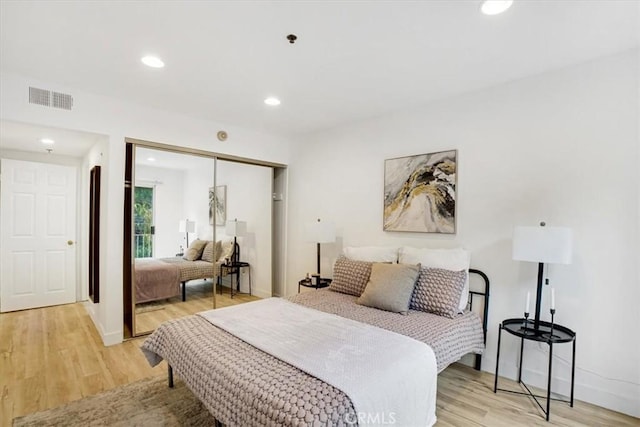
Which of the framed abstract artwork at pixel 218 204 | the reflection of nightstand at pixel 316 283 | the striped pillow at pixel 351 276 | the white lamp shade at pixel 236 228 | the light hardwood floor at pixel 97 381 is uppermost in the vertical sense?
the framed abstract artwork at pixel 218 204

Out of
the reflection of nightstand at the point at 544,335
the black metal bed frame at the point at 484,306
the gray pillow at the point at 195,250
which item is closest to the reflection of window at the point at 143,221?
the gray pillow at the point at 195,250

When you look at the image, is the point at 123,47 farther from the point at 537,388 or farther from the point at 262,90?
the point at 537,388

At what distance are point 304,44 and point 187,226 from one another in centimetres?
282

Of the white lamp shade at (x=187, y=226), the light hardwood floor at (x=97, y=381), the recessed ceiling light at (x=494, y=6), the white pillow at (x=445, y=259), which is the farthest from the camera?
the white lamp shade at (x=187, y=226)

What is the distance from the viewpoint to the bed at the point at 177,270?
369cm

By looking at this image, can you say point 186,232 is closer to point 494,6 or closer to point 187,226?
point 187,226

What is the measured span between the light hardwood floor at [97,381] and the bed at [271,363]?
1.15 ft

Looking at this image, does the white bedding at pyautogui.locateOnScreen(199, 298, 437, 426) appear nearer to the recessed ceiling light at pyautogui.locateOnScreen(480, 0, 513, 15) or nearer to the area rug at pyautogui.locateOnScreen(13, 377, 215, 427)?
the area rug at pyautogui.locateOnScreen(13, 377, 215, 427)

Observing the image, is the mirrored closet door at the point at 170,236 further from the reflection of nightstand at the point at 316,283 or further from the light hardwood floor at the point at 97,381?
the reflection of nightstand at the point at 316,283

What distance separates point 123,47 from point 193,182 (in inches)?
77.7

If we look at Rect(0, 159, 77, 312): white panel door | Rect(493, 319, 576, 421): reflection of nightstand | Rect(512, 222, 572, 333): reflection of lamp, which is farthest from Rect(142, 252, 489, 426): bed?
Rect(0, 159, 77, 312): white panel door

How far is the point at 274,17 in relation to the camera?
77.5 inches

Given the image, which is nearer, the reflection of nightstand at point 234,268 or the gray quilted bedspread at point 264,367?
the gray quilted bedspread at point 264,367

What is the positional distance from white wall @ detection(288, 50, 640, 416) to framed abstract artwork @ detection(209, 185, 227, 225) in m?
2.28
